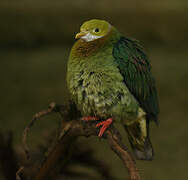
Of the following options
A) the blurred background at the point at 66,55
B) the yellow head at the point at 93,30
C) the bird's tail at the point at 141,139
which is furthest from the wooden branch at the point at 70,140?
the blurred background at the point at 66,55

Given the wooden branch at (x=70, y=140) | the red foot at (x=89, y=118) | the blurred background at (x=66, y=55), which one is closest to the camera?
the wooden branch at (x=70, y=140)

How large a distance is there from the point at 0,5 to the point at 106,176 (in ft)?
4.06

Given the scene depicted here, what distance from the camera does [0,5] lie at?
1918mm

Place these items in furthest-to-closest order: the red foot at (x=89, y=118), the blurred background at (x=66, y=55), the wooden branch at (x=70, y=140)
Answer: the blurred background at (x=66, y=55) → the red foot at (x=89, y=118) → the wooden branch at (x=70, y=140)

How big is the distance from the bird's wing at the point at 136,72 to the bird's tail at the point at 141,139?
0.12ft

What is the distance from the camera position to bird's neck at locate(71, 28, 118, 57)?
96 cm

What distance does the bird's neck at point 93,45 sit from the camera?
0.96m

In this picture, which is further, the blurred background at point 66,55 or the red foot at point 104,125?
the blurred background at point 66,55

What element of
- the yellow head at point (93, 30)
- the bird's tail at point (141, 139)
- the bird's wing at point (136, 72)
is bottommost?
the bird's tail at point (141, 139)

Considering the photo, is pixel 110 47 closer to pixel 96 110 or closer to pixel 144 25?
pixel 96 110

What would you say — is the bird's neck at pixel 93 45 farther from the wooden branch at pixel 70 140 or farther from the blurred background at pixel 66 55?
the blurred background at pixel 66 55

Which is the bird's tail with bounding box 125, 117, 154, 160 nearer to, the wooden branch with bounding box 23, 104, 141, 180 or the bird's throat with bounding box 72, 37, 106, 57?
the wooden branch with bounding box 23, 104, 141, 180

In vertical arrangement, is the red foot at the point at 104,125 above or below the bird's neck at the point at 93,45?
below

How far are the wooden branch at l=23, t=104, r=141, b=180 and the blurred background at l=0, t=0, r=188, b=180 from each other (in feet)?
2.94
